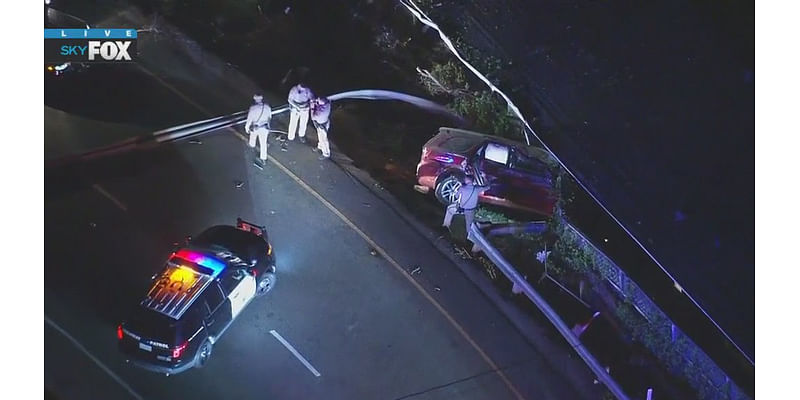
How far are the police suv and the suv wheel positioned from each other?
0.83 metres

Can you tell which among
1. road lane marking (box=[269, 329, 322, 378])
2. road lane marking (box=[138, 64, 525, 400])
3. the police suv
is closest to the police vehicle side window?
the police suv

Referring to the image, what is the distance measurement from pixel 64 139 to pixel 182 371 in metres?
1.15

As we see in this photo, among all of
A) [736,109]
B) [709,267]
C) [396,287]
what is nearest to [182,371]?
[396,287]

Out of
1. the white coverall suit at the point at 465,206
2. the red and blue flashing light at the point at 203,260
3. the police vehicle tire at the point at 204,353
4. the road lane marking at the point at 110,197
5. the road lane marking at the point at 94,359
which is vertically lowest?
the road lane marking at the point at 94,359

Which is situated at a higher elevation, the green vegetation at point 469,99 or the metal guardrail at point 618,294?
A: the green vegetation at point 469,99

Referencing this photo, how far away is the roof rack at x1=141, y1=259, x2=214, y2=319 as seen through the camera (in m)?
3.12

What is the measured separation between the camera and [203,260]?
3.25 meters

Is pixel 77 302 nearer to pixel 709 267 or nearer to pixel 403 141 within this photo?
pixel 403 141

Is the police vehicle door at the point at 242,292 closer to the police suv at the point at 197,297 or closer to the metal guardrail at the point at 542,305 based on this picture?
the police suv at the point at 197,297

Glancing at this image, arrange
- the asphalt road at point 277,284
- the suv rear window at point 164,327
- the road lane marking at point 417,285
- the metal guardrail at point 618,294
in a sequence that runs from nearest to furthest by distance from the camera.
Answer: the suv rear window at point 164,327 → the asphalt road at point 277,284 → the road lane marking at point 417,285 → the metal guardrail at point 618,294

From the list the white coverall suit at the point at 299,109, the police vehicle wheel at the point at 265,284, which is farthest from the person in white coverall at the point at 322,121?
the police vehicle wheel at the point at 265,284

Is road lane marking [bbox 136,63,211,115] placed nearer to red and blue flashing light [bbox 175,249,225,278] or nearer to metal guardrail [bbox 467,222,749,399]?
red and blue flashing light [bbox 175,249,225,278]

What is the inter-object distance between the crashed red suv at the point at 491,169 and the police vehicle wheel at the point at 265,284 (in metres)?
0.79

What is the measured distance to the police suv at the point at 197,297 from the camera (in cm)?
310
